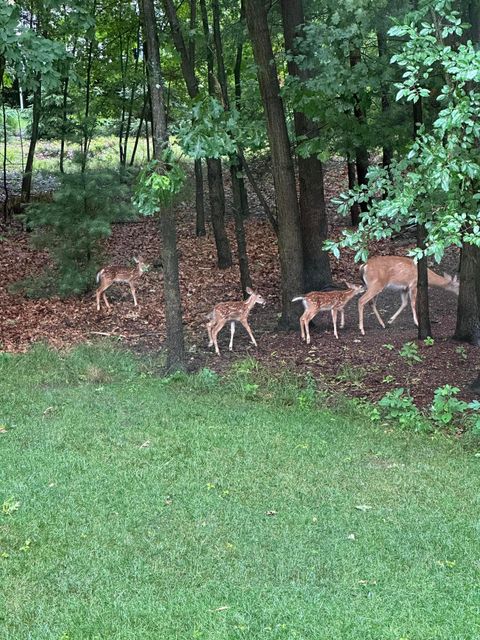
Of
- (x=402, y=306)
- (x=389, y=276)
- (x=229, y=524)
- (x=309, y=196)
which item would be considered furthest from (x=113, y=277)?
(x=229, y=524)

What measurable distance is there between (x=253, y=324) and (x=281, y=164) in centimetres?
261

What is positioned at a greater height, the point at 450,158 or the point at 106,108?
the point at 106,108

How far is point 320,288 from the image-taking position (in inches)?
517

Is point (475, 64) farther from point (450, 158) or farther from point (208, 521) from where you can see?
point (208, 521)

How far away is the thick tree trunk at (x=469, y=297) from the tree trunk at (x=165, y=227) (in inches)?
150

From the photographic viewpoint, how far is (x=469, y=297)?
10.5m

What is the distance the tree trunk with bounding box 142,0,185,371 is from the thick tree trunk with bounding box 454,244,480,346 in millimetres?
3805

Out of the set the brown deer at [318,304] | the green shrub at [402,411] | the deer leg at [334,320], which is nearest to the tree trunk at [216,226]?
the brown deer at [318,304]

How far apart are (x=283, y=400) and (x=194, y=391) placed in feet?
3.63

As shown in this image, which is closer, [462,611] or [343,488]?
[462,611]

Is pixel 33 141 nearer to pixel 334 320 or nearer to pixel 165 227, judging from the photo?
pixel 165 227

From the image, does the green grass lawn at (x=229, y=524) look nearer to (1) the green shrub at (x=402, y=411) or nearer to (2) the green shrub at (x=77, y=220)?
(1) the green shrub at (x=402, y=411)

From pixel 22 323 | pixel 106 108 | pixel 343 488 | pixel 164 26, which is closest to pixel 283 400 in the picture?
pixel 343 488

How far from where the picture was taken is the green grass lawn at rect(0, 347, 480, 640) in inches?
177
